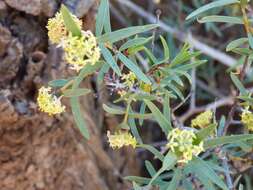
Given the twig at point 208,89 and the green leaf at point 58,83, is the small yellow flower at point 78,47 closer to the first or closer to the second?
the green leaf at point 58,83

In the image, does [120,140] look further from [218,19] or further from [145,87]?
[218,19]

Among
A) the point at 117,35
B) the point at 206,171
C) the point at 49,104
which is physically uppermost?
the point at 117,35

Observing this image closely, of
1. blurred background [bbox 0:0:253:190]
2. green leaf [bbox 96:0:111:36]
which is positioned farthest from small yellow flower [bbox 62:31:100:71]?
blurred background [bbox 0:0:253:190]

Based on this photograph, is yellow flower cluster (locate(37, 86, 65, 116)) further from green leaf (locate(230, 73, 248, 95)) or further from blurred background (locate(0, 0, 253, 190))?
green leaf (locate(230, 73, 248, 95))

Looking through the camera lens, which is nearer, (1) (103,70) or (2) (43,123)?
(1) (103,70)

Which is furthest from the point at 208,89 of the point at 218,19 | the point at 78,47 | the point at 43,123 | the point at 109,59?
the point at 78,47

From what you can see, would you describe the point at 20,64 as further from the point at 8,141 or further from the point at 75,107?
the point at 75,107

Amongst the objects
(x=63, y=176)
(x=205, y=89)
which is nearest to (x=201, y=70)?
(x=205, y=89)

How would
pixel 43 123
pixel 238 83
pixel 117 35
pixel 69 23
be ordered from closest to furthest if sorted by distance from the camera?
pixel 69 23, pixel 117 35, pixel 238 83, pixel 43 123
